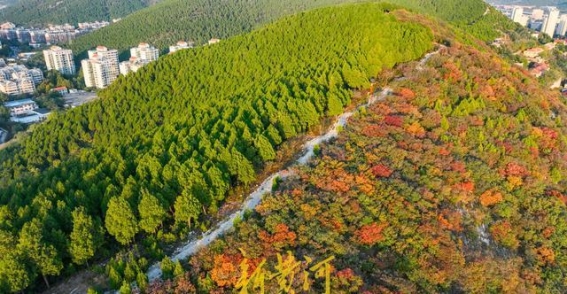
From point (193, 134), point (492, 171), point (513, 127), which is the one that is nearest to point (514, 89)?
point (513, 127)

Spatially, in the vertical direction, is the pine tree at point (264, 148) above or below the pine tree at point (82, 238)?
above

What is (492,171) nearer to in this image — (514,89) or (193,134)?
(514,89)

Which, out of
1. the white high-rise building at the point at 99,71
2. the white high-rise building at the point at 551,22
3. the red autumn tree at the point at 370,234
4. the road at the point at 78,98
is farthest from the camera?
the white high-rise building at the point at 551,22

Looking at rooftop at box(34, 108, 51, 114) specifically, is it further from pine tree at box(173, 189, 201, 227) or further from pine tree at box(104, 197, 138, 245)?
pine tree at box(173, 189, 201, 227)

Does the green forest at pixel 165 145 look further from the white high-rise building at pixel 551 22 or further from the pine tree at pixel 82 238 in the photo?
the white high-rise building at pixel 551 22

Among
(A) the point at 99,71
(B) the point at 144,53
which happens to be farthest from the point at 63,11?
(A) the point at 99,71

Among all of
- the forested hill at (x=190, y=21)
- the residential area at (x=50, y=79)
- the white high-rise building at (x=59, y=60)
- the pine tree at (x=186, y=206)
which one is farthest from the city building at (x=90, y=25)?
the pine tree at (x=186, y=206)
